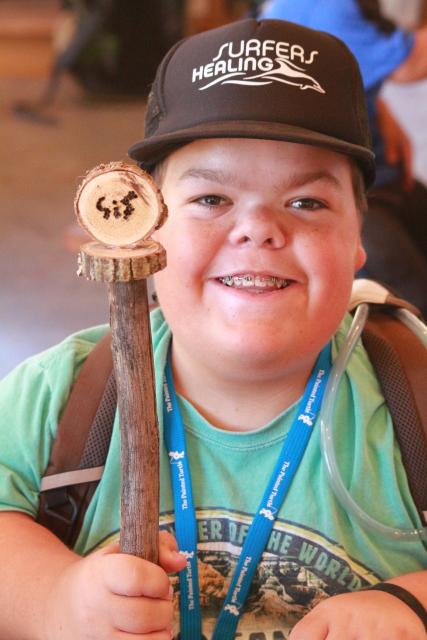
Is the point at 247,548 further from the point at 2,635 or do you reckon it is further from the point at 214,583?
the point at 2,635

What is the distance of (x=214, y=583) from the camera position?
1042 millimetres

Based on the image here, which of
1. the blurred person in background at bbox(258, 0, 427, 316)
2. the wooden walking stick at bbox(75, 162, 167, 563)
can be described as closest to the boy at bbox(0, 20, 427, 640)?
the wooden walking stick at bbox(75, 162, 167, 563)

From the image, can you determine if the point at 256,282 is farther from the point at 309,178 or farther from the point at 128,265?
the point at 128,265

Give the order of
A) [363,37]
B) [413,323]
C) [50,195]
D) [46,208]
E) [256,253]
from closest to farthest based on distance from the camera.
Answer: [256,253], [413,323], [363,37], [46,208], [50,195]

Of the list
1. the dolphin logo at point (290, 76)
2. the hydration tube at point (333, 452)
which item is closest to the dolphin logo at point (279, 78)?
the dolphin logo at point (290, 76)

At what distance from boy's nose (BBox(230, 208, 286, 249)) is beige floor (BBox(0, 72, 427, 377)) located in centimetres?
163

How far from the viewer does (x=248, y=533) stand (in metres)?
1.03

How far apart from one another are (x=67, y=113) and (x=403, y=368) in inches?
188

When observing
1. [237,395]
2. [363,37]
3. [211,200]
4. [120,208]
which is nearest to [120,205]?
[120,208]

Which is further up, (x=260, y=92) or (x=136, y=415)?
(x=260, y=92)

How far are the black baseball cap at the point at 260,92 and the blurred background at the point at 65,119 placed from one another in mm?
1570

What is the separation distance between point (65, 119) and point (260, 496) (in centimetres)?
465

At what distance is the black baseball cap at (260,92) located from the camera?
3.16ft

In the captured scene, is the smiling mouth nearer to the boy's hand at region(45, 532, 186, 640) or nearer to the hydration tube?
the hydration tube
